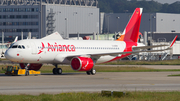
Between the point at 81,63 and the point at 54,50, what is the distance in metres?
3.88

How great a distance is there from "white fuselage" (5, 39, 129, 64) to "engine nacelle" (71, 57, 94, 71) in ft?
4.27

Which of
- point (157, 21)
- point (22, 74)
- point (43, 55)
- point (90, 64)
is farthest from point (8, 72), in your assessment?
point (157, 21)

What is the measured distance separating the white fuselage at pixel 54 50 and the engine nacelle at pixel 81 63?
1.30m

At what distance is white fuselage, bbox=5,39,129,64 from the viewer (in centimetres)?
3758

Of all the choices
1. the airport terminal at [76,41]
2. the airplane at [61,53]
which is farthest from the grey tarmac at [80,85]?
the airplane at [61,53]

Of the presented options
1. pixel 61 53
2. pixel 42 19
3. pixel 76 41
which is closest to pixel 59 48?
pixel 61 53

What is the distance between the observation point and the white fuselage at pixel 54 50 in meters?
37.6

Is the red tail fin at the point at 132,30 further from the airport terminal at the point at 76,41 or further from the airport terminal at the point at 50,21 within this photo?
the airport terminal at the point at 50,21

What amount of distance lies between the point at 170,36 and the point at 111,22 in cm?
3760

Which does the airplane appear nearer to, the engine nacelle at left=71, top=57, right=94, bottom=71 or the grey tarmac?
the engine nacelle at left=71, top=57, right=94, bottom=71

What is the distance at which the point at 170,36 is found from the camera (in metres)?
151

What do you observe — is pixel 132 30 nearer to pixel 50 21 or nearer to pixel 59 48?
pixel 59 48

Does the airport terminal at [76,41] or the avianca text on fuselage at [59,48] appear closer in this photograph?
the airport terminal at [76,41]

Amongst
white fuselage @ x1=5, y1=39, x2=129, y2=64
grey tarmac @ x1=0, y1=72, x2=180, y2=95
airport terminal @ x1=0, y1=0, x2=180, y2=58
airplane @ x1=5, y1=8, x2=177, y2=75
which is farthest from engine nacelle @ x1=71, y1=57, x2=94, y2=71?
airport terminal @ x1=0, y1=0, x2=180, y2=58
